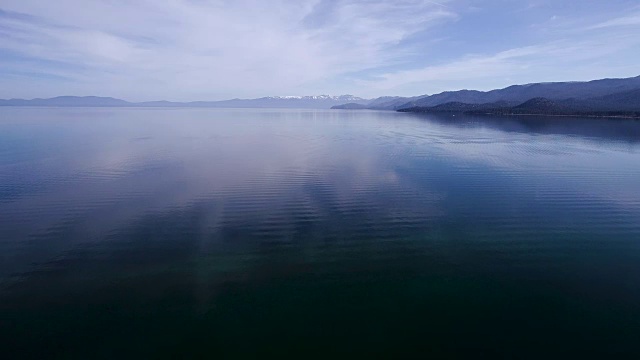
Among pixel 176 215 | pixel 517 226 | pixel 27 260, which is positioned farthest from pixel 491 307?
pixel 27 260

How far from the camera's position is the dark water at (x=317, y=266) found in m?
7.48

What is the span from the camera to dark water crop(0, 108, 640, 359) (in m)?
7.48

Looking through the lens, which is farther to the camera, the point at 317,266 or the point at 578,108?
the point at 578,108

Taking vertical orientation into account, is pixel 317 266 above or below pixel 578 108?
below

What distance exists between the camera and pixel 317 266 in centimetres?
1018

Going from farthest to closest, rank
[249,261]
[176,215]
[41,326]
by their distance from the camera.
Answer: [176,215] → [249,261] → [41,326]

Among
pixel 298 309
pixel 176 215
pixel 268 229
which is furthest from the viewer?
pixel 176 215

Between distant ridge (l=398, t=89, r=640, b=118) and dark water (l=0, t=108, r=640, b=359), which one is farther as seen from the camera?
distant ridge (l=398, t=89, r=640, b=118)

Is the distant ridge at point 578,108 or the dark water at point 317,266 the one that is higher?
the distant ridge at point 578,108

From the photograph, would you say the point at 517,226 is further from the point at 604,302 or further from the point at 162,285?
the point at 162,285

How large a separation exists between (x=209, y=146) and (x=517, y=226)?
27.9 metres

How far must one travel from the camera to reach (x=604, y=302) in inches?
339

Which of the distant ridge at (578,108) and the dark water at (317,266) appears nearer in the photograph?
the dark water at (317,266)

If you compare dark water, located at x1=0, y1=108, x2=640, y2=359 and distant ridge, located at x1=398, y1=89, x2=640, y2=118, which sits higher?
distant ridge, located at x1=398, y1=89, x2=640, y2=118
